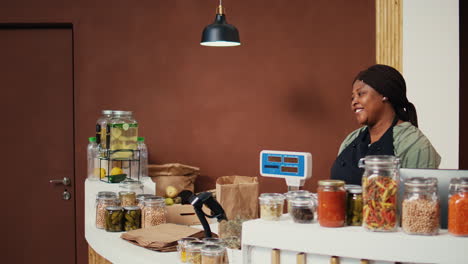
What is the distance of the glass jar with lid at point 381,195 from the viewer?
176cm

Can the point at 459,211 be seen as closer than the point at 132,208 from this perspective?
Yes

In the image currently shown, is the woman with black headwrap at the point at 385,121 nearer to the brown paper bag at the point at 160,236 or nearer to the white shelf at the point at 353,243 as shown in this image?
the brown paper bag at the point at 160,236

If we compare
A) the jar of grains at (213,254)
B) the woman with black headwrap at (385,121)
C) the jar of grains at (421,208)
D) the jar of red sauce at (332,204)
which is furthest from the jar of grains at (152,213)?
the jar of grains at (421,208)

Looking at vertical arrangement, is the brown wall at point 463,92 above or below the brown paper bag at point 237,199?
above

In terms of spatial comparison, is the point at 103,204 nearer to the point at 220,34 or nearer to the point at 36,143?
the point at 220,34

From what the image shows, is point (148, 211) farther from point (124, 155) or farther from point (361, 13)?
point (361, 13)

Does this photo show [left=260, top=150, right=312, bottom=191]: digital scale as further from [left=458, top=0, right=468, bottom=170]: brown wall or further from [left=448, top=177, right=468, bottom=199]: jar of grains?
[left=458, top=0, right=468, bottom=170]: brown wall

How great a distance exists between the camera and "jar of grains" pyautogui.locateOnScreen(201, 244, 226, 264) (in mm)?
2100

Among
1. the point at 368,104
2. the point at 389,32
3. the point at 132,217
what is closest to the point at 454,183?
the point at 368,104

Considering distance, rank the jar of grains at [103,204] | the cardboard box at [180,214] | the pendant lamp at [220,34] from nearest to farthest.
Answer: the jar of grains at [103,204]
the cardboard box at [180,214]
the pendant lamp at [220,34]

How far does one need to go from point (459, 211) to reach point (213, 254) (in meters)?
0.87

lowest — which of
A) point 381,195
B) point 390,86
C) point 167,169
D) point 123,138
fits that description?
point 167,169

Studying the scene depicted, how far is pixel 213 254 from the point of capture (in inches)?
82.7

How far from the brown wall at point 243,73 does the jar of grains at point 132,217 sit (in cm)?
150
